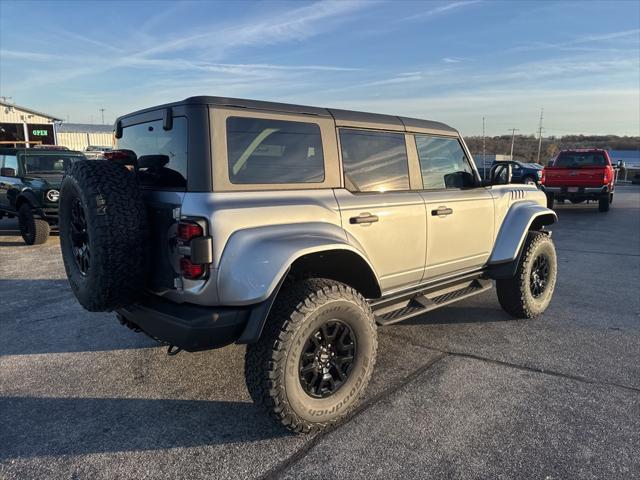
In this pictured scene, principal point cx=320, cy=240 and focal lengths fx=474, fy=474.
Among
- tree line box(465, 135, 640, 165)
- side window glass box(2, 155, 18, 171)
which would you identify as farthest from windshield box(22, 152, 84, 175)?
tree line box(465, 135, 640, 165)

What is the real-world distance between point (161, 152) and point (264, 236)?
92 centimetres

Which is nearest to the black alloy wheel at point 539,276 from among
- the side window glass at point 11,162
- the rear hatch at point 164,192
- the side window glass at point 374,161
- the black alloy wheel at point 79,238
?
the side window glass at point 374,161

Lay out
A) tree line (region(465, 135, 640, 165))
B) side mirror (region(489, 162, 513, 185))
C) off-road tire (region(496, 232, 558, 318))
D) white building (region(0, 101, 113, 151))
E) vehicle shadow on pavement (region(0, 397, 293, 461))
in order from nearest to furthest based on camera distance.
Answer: vehicle shadow on pavement (region(0, 397, 293, 461)) → side mirror (region(489, 162, 513, 185)) → off-road tire (region(496, 232, 558, 318)) → white building (region(0, 101, 113, 151)) → tree line (region(465, 135, 640, 165))

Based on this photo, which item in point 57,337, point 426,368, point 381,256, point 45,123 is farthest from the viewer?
point 45,123

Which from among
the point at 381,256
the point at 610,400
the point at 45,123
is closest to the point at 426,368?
the point at 381,256

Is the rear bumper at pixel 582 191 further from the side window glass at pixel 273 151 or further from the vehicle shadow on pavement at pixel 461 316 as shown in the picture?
the side window glass at pixel 273 151

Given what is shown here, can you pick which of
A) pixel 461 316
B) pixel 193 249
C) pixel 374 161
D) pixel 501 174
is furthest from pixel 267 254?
pixel 461 316

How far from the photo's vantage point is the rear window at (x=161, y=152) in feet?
9.05

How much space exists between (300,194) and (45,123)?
33570 mm

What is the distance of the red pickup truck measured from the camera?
14.2m

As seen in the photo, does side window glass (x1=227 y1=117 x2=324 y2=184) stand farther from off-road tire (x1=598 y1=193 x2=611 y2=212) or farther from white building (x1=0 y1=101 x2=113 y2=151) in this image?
white building (x1=0 y1=101 x2=113 y2=151)

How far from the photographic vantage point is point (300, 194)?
3.02m

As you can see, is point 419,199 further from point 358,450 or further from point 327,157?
point 358,450

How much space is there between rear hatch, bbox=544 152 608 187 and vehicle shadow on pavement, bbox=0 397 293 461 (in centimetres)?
1424
